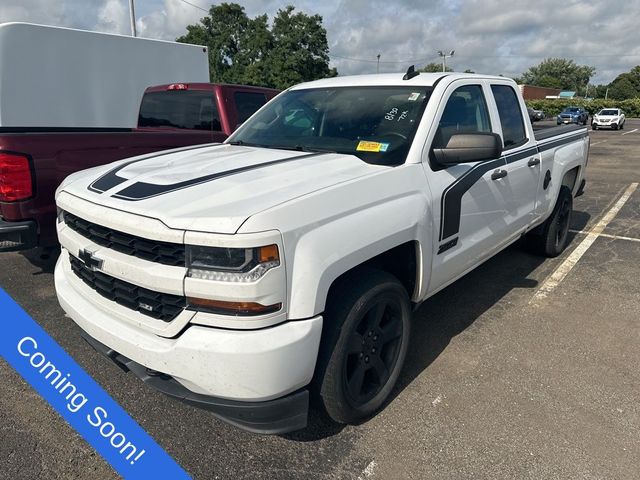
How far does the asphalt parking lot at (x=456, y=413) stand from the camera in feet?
7.79

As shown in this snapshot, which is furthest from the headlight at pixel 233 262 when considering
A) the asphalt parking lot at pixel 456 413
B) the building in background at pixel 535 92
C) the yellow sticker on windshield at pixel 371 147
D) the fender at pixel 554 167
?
the building in background at pixel 535 92

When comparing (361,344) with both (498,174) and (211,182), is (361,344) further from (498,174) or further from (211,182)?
(498,174)

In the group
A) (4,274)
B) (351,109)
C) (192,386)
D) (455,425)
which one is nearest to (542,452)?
(455,425)

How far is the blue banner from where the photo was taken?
93.7 inches

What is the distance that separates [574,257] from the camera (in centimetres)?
546

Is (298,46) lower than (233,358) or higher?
higher

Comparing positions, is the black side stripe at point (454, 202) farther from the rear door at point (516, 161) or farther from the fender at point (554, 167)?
the fender at point (554, 167)

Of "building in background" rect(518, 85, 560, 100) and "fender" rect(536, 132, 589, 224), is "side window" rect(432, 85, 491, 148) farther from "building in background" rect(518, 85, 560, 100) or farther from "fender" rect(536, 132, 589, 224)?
"building in background" rect(518, 85, 560, 100)

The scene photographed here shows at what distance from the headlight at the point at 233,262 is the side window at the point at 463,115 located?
1476 mm

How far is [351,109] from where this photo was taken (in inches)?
132

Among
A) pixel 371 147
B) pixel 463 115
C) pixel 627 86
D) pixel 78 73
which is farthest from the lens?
pixel 627 86

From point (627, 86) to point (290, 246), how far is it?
4496 inches

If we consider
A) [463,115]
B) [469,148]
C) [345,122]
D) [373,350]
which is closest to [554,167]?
[463,115]

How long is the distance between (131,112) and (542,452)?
10.4 metres
